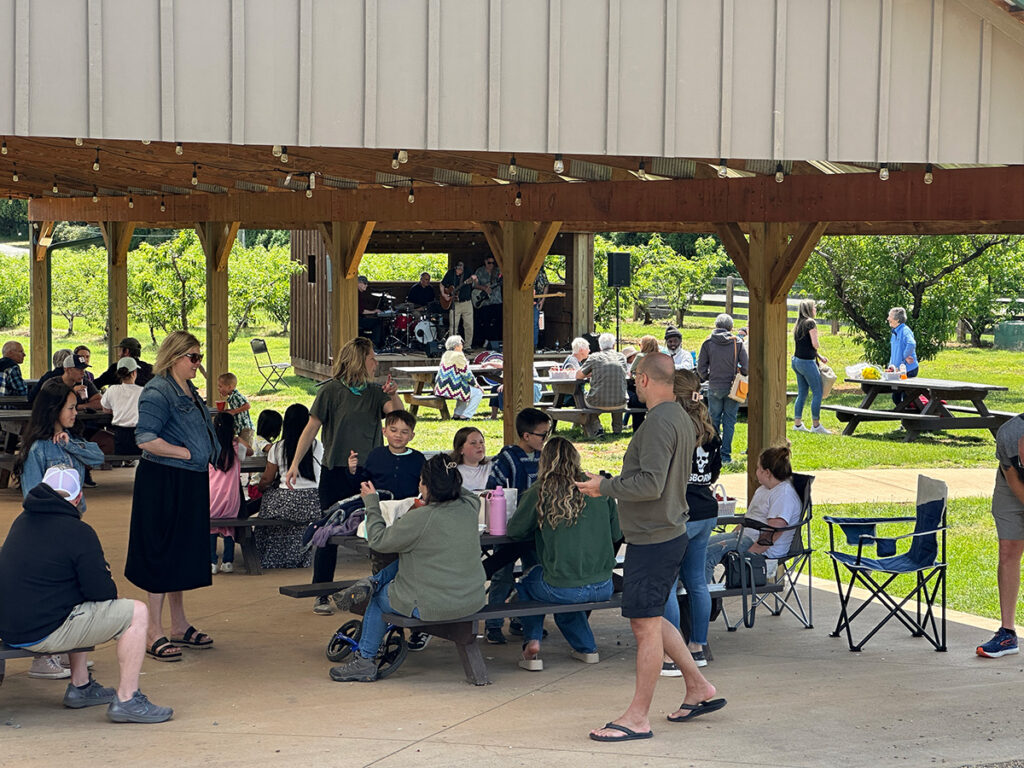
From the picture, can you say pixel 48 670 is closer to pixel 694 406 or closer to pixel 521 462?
pixel 521 462

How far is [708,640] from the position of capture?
654cm

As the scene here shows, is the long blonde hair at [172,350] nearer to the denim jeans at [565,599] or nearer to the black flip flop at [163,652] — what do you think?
the black flip flop at [163,652]

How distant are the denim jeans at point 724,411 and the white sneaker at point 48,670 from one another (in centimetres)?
872

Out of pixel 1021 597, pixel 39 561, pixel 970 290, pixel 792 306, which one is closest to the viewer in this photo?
pixel 39 561

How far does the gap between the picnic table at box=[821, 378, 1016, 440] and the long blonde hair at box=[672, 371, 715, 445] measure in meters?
9.58

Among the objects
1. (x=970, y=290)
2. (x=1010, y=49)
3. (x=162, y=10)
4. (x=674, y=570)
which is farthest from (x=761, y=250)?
(x=970, y=290)

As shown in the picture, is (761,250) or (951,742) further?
(761,250)

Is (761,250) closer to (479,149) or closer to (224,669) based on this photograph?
(479,149)

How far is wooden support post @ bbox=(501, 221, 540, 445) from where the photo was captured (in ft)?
31.8

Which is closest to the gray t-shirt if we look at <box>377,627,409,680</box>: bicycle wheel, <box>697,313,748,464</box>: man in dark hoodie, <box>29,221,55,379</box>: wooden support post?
<box>377,627,409,680</box>: bicycle wheel

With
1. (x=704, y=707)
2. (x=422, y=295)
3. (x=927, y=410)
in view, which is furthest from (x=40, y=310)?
(x=704, y=707)

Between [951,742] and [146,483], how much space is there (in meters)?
3.45

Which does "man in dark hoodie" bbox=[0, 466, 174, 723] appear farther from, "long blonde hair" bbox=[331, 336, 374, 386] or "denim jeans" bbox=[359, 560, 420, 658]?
"long blonde hair" bbox=[331, 336, 374, 386]

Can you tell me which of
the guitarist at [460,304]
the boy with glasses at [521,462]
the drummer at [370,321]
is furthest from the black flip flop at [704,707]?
the guitarist at [460,304]
